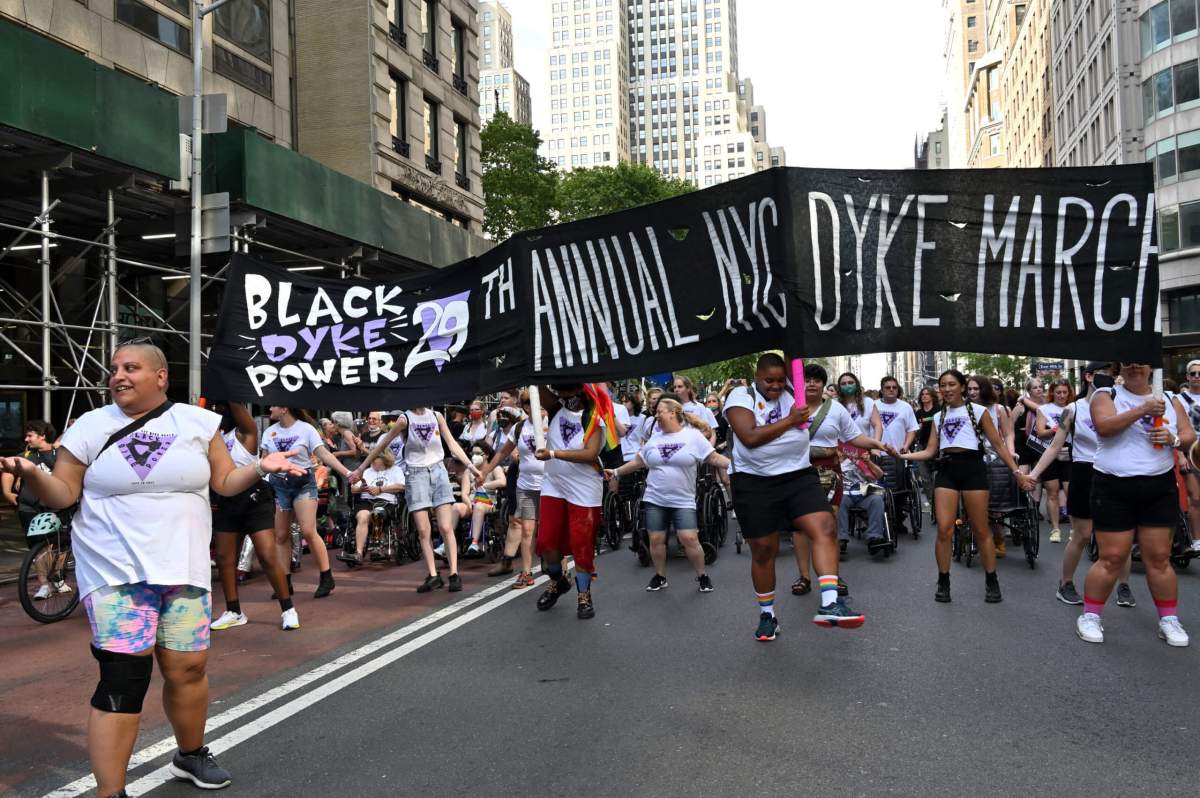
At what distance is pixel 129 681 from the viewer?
3.84 metres

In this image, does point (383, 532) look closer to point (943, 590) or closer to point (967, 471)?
point (943, 590)

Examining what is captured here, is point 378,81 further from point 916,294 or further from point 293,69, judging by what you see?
point 916,294

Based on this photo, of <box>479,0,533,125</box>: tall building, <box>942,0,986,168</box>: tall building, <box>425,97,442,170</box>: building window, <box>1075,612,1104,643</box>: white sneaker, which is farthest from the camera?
<box>479,0,533,125</box>: tall building

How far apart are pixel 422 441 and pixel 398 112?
18.7m

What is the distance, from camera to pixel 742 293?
5.76 meters

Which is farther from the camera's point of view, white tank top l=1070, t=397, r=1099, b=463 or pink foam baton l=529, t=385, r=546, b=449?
white tank top l=1070, t=397, r=1099, b=463

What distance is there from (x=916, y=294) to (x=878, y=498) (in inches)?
227

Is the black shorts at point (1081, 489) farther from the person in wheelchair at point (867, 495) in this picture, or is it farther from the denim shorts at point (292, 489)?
the denim shorts at point (292, 489)

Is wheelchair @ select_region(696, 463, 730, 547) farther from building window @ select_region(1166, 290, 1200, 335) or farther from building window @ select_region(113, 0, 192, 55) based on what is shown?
building window @ select_region(1166, 290, 1200, 335)

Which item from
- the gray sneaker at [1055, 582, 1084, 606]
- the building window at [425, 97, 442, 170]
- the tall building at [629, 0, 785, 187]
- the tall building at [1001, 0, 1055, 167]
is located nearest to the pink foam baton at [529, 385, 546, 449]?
the gray sneaker at [1055, 582, 1084, 606]

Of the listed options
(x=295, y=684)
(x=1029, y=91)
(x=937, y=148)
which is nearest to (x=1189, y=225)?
(x=1029, y=91)

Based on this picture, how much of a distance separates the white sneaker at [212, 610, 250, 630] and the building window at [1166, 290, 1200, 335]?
4294 cm

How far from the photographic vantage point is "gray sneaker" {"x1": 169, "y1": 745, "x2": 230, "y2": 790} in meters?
4.21

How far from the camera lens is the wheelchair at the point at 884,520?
35.1 ft
